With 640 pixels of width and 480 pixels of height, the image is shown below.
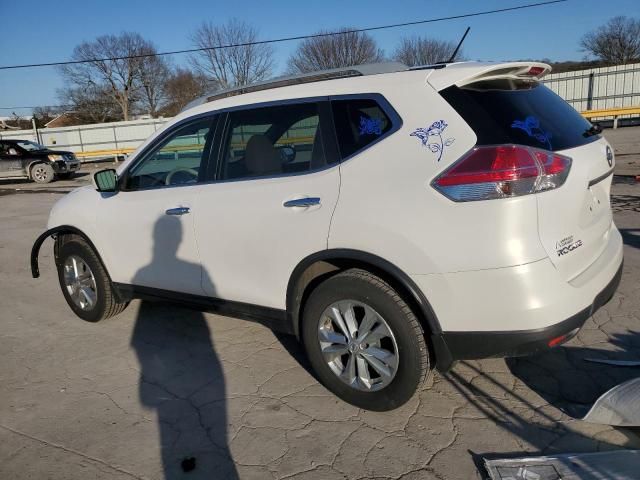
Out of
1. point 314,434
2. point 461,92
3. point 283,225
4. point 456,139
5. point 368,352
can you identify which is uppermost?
point 461,92

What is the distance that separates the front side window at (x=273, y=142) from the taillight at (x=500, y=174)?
0.78m

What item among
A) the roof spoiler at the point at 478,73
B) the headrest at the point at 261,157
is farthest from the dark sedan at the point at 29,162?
the roof spoiler at the point at 478,73

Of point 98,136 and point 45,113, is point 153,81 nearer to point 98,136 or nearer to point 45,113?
point 45,113

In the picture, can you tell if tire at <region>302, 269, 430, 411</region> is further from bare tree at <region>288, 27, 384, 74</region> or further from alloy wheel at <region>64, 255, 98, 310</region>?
bare tree at <region>288, 27, 384, 74</region>

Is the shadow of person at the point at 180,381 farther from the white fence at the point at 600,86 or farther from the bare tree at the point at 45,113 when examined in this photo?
the bare tree at the point at 45,113

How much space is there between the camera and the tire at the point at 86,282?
14.0 ft

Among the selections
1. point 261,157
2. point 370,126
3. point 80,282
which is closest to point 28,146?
point 80,282

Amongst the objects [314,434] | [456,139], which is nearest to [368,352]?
[314,434]

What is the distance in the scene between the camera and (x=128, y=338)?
4.18 metres

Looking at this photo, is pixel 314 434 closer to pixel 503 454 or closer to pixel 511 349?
pixel 503 454

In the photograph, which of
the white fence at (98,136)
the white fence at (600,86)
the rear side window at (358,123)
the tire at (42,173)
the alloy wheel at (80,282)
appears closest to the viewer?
the rear side window at (358,123)

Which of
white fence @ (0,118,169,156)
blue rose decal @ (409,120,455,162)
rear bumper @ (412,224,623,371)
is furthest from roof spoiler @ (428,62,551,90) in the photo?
white fence @ (0,118,169,156)

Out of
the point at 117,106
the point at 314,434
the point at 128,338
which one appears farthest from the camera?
the point at 117,106

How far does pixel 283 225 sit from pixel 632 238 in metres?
4.98
